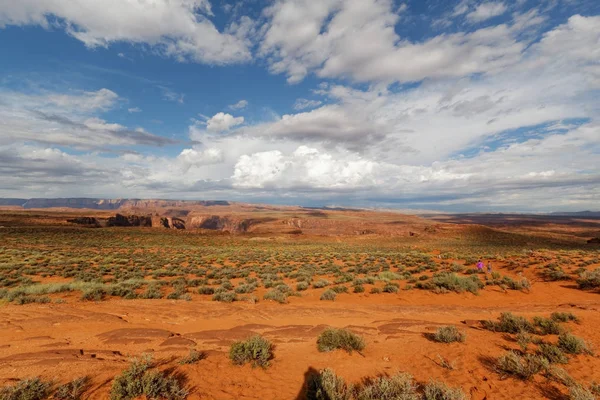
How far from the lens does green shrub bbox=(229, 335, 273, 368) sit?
20.1 feet

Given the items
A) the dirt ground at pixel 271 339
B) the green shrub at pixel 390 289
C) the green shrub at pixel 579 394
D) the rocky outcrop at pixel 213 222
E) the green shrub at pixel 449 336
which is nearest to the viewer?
the green shrub at pixel 579 394

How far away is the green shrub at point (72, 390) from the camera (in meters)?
4.48

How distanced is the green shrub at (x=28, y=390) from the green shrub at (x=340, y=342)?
5.35 m

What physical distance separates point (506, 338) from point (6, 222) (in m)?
82.3

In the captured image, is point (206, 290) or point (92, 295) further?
point (206, 290)

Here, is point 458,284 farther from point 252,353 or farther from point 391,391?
point 252,353

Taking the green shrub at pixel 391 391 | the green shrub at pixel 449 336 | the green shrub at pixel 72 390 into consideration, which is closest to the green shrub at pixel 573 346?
the green shrub at pixel 449 336

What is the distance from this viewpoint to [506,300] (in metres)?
13.8

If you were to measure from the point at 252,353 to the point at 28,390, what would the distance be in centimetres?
382

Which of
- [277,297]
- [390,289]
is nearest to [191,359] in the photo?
[277,297]

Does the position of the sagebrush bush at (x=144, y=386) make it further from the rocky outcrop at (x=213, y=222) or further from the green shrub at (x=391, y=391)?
the rocky outcrop at (x=213, y=222)

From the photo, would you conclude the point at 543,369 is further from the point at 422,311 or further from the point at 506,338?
the point at 422,311

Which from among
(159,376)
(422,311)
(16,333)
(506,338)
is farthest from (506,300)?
(16,333)

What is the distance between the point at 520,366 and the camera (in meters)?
5.43
